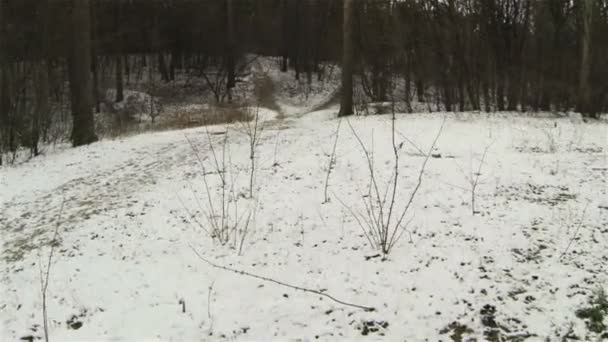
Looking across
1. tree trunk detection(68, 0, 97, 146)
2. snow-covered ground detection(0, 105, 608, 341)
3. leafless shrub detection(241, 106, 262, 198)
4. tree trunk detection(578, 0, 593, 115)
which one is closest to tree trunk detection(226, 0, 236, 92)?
tree trunk detection(68, 0, 97, 146)

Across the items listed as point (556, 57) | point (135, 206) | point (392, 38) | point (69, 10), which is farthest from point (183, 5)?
point (135, 206)

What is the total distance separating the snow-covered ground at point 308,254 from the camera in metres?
3.01

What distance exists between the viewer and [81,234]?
465 centimetres

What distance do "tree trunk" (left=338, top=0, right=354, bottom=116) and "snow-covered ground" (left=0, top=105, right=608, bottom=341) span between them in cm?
866

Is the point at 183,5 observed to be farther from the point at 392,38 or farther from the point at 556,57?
the point at 556,57

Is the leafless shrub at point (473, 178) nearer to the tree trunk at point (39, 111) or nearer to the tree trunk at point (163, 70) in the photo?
the tree trunk at point (39, 111)

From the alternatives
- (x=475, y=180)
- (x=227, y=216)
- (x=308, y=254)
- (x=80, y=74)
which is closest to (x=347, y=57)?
(x=80, y=74)

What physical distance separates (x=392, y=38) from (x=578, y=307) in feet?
59.7

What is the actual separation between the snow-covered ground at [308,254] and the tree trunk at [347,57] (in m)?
8.66

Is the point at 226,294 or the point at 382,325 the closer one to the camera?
the point at 382,325

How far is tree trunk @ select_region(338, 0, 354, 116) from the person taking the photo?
14742 mm

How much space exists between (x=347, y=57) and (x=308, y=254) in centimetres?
1236

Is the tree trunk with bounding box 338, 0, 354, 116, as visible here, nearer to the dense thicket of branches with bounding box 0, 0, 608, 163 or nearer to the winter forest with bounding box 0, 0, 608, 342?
the winter forest with bounding box 0, 0, 608, 342

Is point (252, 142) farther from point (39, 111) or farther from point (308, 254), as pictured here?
point (39, 111)
